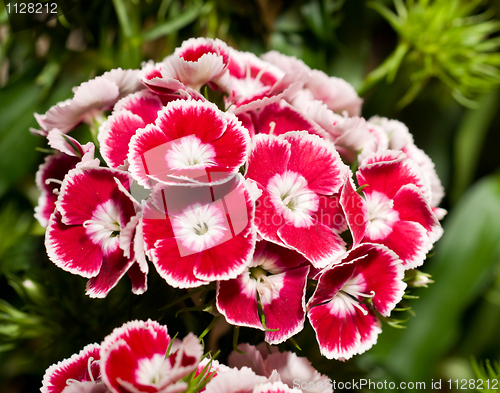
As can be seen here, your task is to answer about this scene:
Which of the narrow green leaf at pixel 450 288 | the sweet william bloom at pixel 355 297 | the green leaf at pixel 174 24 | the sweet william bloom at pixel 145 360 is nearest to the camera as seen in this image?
the sweet william bloom at pixel 145 360

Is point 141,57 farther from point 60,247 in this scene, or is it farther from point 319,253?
point 319,253

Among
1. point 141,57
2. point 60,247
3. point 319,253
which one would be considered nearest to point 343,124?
point 319,253

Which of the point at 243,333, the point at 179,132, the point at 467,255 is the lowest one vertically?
the point at 467,255

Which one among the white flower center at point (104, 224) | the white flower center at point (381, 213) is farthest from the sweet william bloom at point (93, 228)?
the white flower center at point (381, 213)

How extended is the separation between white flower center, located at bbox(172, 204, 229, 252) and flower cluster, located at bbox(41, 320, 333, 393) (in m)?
0.11

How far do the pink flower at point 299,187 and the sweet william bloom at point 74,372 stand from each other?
286 millimetres

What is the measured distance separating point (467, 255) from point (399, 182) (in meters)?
0.82

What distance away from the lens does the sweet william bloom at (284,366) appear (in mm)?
602

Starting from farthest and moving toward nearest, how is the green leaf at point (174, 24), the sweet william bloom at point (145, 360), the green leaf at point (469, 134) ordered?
the green leaf at point (469, 134), the green leaf at point (174, 24), the sweet william bloom at point (145, 360)

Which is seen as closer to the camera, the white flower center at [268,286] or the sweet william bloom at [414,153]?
the white flower center at [268,286]

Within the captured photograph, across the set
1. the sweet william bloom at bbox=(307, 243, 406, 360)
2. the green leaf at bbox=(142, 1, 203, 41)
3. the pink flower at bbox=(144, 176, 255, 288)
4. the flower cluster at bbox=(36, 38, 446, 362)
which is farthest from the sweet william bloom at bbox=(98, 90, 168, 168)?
the green leaf at bbox=(142, 1, 203, 41)

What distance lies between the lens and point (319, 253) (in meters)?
0.53

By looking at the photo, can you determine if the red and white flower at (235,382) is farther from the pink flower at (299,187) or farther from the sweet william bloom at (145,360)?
the pink flower at (299,187)

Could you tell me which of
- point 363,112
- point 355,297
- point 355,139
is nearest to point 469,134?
point 363,112
